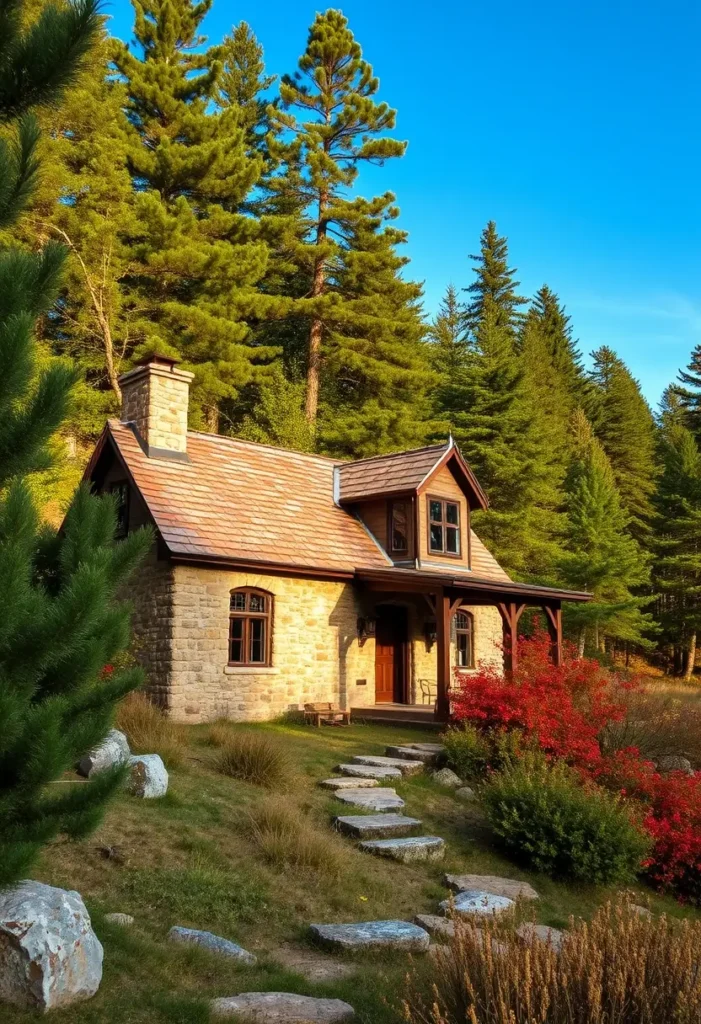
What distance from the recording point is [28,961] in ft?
14.0

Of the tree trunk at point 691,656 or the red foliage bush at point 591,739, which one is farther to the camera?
the tree trunk at point 691,656

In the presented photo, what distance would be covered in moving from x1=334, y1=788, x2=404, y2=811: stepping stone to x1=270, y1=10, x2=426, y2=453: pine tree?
2010 centimetres

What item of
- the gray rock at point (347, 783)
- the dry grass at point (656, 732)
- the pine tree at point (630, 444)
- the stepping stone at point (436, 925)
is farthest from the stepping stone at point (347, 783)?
the pine tree at point (630, 444)

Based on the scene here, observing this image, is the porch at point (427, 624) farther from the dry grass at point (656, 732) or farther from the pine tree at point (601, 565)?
the pine tree at point (601, 565)

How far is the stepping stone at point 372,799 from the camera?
9.63 meters

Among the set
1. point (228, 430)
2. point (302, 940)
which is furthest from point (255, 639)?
point (228, 430)

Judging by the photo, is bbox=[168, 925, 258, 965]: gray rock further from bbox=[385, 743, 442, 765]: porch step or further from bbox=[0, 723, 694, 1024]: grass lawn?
bbox=[385, 743, 442, 765]: porch step

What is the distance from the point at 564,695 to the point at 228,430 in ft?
72.3

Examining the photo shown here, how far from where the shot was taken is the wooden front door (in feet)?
59.2

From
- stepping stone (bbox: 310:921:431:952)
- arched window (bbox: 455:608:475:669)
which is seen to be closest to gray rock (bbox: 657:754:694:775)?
arched window (bbox: 455:608:475:669)

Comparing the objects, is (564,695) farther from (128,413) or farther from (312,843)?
(128,413)

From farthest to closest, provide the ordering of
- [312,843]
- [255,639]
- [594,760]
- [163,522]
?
1. [255,639]
2. [163,522]
3. [594,760]
4. [312,843]

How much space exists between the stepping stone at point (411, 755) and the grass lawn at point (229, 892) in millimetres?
1744

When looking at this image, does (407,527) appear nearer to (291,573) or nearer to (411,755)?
(291,573)
